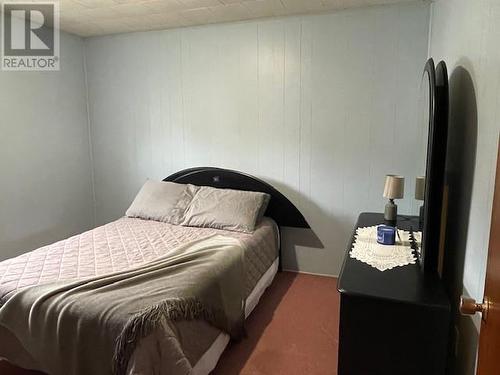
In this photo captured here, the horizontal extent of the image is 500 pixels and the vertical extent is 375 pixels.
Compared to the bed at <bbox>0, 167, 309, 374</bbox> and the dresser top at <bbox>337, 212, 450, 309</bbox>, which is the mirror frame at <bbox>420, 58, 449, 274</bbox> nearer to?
the dresser top at <bbox>337, 212, 450, 309</bbox>

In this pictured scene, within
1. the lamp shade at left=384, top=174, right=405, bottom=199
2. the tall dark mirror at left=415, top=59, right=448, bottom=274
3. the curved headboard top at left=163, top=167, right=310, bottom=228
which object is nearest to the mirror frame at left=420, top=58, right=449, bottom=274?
the tall dark mirror at left=415, top=59, right=448, bottom=274

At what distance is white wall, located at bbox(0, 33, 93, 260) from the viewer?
3.05 metres

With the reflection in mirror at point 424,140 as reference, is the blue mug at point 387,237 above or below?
below

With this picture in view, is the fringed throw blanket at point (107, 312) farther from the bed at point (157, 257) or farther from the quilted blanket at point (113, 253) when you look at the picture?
the quilted blanket at point (113, 253)

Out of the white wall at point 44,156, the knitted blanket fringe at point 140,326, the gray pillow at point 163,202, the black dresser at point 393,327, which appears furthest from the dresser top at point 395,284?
the white wall at point 44,156

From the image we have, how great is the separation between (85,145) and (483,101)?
371 centimetres

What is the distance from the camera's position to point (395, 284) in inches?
57.1

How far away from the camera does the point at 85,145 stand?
382 centimetres

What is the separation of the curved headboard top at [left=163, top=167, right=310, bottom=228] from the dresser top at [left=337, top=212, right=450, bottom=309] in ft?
4.79

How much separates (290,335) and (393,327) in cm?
110

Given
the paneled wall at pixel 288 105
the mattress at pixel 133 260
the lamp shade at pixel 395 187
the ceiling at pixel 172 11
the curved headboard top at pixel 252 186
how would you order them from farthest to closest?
the curved headboard top at pixel 252 186 → the paneled wall at pixel 288 105 → the ceiling at pixel 172 11 → the lamp shade at pixel 395 187 → the mattress at pixel 133 260

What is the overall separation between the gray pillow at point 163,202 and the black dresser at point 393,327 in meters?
1.96

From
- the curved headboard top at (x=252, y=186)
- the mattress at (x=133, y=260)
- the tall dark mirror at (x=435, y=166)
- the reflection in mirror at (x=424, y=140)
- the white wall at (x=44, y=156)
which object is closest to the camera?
the tall dark mirror at (x=435, y=166)

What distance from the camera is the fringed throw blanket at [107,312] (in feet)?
4.94
